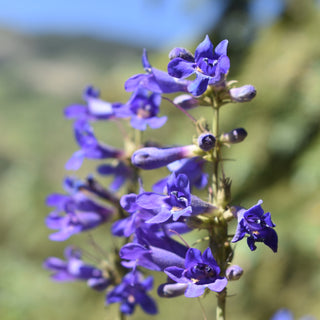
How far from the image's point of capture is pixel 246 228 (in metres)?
1.54

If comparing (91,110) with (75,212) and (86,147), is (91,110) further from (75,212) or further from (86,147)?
(75,212)

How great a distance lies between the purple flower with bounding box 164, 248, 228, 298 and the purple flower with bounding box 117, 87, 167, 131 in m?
0.67

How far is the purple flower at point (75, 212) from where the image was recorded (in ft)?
8.23

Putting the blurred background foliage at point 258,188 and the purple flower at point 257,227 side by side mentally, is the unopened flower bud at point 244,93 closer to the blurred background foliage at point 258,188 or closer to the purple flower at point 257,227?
the purple flower at point 257,227

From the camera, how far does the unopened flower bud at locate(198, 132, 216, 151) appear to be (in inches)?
67.8

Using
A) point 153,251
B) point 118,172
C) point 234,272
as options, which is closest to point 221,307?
point 234,272

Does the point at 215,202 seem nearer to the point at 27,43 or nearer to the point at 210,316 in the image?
the point at 210,316

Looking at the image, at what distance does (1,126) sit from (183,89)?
2528 centimetres

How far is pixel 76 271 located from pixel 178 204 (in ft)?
3.76

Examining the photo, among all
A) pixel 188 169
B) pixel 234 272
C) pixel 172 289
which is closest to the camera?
pixel 234 272

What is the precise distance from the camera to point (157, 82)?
2.01 meters

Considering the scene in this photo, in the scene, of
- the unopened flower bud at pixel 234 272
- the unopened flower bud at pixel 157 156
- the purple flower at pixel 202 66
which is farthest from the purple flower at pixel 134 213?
the purple flower at pixel 202 66

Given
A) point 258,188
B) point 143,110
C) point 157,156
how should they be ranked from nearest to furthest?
point 157,156 → point 143,110 → point 258,188

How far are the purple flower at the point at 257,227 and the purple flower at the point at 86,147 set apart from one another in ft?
3.59
